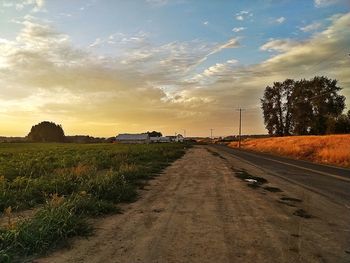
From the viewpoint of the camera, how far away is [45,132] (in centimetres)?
15725

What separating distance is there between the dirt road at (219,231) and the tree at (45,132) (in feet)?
500

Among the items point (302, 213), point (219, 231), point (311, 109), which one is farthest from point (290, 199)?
point (311, 109)

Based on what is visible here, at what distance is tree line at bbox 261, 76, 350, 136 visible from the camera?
8656 cm

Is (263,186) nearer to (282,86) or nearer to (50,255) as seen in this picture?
(50,255)

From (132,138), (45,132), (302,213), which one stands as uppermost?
(45,132)

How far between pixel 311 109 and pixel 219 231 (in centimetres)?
8917

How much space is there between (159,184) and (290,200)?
537cm

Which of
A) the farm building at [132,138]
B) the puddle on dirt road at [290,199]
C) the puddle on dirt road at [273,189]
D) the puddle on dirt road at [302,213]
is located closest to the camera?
the puddle on dirt road at [302,213]

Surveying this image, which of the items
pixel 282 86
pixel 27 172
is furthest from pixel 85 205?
pixel 282 86

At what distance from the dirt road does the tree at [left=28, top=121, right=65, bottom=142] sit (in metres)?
152

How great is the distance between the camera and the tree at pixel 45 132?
→ 157125mm

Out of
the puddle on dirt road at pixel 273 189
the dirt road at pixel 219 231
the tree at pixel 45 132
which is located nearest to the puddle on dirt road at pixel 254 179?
the puddle on dirt road at pixel 273 189

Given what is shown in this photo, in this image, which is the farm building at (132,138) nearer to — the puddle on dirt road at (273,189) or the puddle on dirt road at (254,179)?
the puddle on dirt road at (254,179)

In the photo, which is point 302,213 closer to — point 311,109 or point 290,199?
point 290,199
